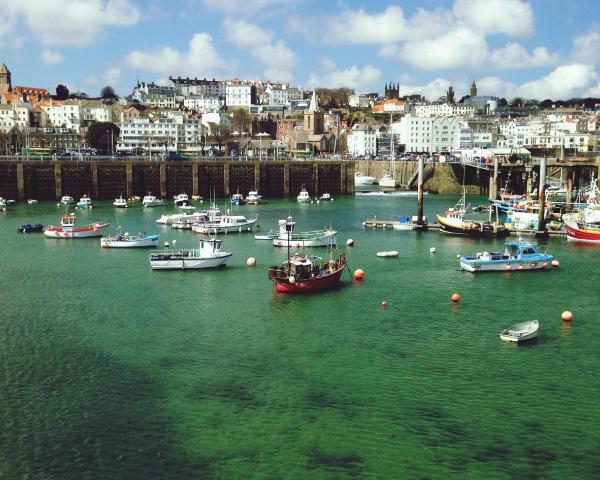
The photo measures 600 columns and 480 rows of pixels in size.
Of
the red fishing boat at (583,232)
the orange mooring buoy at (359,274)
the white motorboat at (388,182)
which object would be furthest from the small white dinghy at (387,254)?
the white motorboat at (388,182)

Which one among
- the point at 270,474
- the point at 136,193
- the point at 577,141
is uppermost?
the point at 577,141

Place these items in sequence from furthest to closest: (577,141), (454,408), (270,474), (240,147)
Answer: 1. (240,147)
2. (577,141)
3. (454,408)
4. (270,474)

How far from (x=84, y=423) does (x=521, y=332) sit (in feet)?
70.6

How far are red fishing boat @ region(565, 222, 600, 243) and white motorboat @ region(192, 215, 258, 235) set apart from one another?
33745mm

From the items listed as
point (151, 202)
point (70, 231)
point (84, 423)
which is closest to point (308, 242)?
point (70, 231)

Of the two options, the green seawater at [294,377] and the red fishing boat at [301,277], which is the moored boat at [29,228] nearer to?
the green seawater at [294,377]

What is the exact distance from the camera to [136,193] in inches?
4279

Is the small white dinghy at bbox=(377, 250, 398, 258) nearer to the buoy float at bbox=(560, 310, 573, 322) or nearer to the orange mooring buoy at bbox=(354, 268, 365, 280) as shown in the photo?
the orange mooring buoy at bbox=(354, 268, 365, 280)

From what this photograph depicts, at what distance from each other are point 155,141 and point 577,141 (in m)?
117

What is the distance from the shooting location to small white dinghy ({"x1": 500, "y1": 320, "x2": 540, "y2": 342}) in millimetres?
33625

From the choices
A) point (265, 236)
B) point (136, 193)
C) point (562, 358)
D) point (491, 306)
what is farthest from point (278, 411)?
point (136, 193)

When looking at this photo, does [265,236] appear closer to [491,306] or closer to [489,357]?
A: [491,306]

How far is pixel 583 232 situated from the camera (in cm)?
6431

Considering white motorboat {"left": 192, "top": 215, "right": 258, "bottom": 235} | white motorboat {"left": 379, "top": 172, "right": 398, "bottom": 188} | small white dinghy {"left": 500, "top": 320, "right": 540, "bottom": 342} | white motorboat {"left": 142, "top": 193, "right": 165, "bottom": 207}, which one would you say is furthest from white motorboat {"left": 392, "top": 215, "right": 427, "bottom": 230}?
white motorboat {"left": 379, "top": 172, "right": 398, "bottom": 188}
